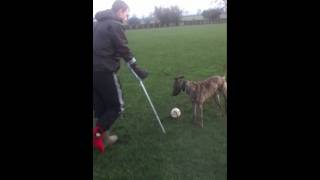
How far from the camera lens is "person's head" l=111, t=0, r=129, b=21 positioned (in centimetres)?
441

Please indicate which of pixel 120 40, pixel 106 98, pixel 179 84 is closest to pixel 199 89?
pixel 179 84

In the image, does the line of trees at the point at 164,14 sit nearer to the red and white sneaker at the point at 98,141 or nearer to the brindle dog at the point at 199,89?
the brindle dog at the point at 199,89

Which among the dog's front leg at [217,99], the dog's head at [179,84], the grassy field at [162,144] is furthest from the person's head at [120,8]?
the dog's front leg at [217,99]

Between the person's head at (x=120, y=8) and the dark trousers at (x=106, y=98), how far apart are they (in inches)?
26.5

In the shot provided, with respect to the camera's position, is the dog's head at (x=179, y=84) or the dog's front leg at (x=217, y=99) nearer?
the dog's head at (x=179, y=84)

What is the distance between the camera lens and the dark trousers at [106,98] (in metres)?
4.68

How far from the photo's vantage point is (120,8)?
14.6ft

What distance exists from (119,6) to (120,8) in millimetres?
25

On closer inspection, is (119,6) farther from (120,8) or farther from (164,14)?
(164,14)

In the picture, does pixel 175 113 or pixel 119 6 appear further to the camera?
pixel 175 113
